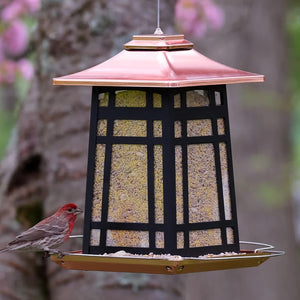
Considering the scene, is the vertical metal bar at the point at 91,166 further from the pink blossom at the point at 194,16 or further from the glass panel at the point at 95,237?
the pink blossom at the point at 194,16

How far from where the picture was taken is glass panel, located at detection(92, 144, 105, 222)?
492 centimetres

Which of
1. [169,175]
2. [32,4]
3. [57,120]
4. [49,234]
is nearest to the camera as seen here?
[169,175]

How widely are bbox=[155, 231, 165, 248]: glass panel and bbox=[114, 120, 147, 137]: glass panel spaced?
22.5 inches

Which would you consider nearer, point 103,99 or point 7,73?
point 103,99

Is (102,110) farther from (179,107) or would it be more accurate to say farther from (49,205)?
(49,205)

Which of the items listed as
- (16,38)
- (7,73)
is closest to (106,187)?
(16,38)

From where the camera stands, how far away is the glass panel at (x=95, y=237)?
4867 millimetres

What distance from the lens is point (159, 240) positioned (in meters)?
4.71

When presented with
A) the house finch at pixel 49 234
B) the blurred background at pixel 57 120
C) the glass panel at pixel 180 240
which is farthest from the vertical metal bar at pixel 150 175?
the blurred background at pixel 57 120

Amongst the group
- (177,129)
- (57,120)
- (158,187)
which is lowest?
(158,187)

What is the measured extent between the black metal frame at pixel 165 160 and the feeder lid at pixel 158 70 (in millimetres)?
208

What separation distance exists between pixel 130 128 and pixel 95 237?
67cm

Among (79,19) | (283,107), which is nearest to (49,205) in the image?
(79,19)

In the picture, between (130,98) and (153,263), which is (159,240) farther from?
(130,98)
